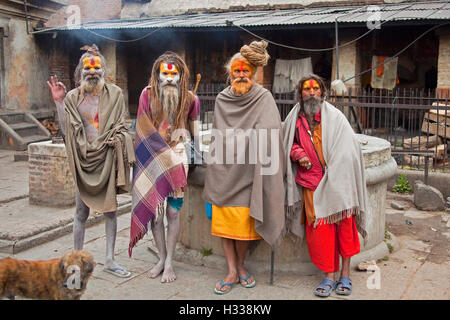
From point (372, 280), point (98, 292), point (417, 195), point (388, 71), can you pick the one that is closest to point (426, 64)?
point (388, 71)

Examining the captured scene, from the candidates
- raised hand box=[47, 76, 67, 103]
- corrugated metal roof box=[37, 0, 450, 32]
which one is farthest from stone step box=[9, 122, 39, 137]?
raised hand box=[47, 76, 67, 103]

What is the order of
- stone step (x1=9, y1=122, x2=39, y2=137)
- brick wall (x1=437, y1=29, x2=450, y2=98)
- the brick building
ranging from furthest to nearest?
stone step (x1=9, y1=122, x2=39, y2=137) < the brick building < brick wall (x1=437, y1=29, x2=450, y2=98)

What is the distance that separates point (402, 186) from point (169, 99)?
5124 millimetres

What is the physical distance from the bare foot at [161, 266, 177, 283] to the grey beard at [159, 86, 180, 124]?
1.32 m

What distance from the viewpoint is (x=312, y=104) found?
3908mm

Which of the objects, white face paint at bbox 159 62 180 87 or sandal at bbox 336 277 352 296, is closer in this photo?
sandal at bbox 336 277 352 296

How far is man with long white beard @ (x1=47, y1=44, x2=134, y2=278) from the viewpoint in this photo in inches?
160

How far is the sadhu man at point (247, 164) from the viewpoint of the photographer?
12.5 feet

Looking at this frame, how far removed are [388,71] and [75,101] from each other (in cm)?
1060

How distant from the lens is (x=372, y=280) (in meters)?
4.09

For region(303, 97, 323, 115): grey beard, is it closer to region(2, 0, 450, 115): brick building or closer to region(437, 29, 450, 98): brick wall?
region(2, 0, 450, 115): brick building

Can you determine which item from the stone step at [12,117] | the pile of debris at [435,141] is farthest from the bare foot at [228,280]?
the stone step at [12,117]

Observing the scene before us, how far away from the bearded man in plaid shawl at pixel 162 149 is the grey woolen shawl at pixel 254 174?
0.34 m
